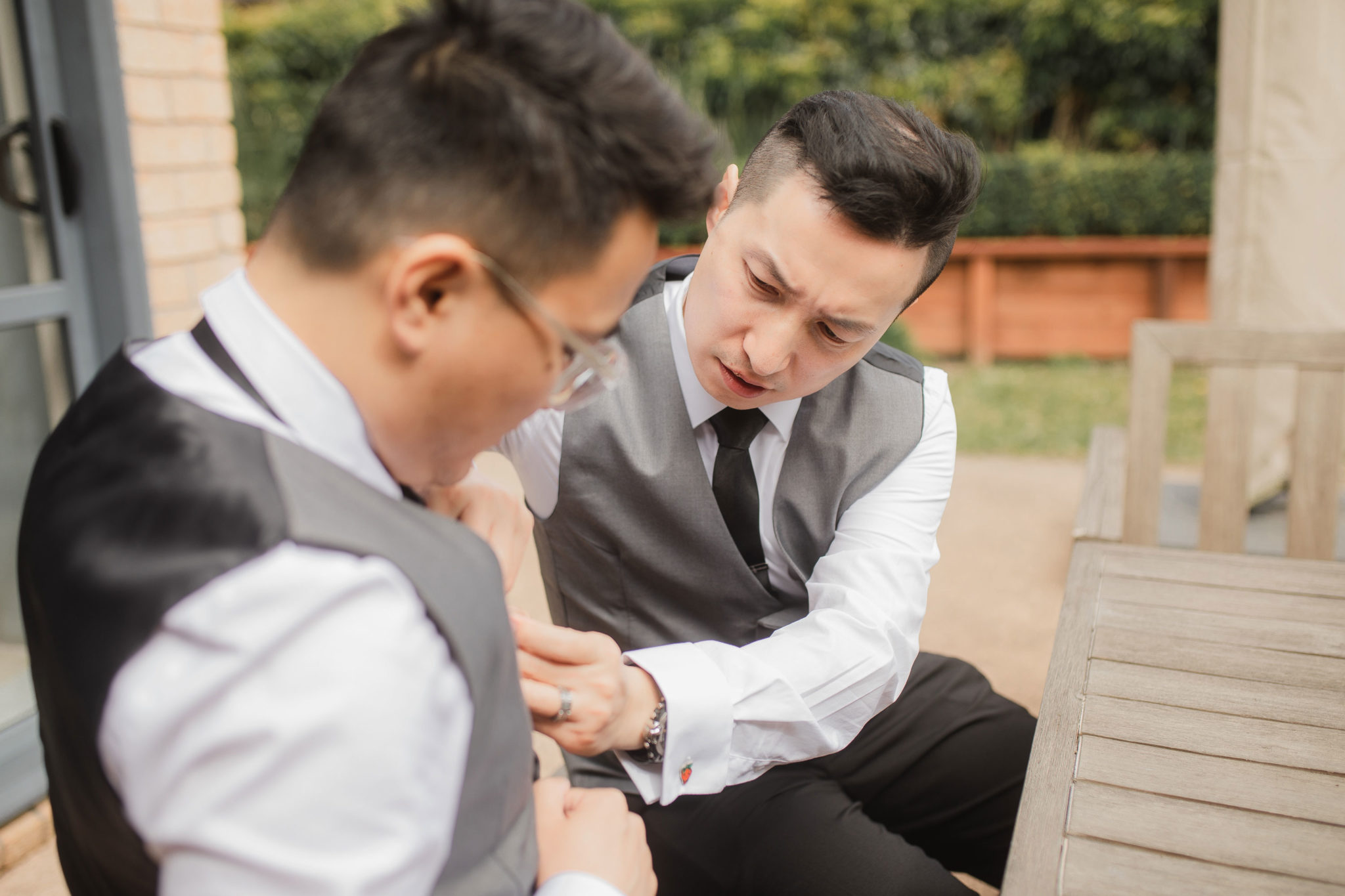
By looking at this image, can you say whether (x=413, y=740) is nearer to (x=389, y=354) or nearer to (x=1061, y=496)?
(x=389, y=354)

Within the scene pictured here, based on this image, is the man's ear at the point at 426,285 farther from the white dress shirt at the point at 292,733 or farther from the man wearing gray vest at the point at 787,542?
the man wearing gray vest at the point at 787,542

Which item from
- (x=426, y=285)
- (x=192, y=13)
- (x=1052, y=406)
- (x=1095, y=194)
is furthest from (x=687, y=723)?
(x=1095, y=194)

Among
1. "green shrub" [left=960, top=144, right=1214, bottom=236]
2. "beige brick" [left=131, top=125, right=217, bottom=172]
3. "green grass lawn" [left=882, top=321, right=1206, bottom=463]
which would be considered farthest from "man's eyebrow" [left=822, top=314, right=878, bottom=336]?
"green shrub" [left=960, top=144, right=1214, bottom=236]

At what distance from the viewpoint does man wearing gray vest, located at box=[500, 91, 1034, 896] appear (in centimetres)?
142

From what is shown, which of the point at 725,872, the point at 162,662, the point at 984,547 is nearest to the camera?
the point at 162,662

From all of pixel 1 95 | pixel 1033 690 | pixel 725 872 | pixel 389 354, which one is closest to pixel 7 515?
pixel 1 95

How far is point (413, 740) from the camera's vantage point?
717mm

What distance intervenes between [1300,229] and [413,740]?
3.91m

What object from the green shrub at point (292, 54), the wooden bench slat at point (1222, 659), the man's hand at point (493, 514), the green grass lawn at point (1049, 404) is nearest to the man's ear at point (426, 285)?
the man's hand at point (493, 514)

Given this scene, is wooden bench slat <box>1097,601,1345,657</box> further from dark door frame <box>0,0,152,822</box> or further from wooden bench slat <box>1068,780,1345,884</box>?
Answer: dark door frame <box>0,0,152,822</box>

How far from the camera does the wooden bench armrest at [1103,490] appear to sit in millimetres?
2297

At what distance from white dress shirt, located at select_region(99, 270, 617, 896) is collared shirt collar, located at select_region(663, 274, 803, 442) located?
95 cm

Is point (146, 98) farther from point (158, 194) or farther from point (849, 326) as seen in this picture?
point (849, 326)

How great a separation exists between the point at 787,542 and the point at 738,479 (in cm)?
14
